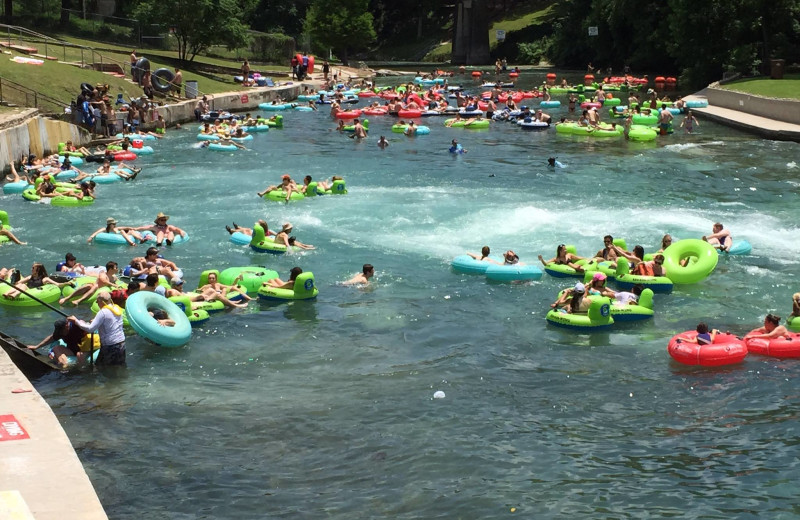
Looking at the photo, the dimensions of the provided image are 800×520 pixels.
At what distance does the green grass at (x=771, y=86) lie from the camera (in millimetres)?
46287

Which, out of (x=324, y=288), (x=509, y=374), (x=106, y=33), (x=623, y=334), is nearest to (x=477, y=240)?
(x=324, y=288)

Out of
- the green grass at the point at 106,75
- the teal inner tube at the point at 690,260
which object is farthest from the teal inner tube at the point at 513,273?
the green grass at the point at 106,75

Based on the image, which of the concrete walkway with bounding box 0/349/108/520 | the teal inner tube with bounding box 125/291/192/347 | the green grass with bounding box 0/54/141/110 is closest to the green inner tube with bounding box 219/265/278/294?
the teal inner tube with bounding box 125/291/192/347

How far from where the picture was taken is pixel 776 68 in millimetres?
51031

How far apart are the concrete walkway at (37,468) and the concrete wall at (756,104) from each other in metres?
37.8

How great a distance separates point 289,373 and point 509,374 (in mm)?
3759

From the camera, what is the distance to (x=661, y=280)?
21484mm

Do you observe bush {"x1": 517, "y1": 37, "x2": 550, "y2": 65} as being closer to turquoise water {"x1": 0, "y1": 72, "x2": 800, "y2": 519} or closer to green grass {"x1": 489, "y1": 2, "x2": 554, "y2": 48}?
green grass {"x1": 489, "y1": 2, "x2": 554, "y2": 48}

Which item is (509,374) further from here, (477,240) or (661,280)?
(477,240)

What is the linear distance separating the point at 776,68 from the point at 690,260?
107 feet

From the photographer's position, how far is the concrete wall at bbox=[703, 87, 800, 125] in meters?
43.8

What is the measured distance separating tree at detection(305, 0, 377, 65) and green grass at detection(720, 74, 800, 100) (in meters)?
33.9

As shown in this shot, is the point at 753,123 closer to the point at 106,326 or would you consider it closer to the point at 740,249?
the point at 740,249

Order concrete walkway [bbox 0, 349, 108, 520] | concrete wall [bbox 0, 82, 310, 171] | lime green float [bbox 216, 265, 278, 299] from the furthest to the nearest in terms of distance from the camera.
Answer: concrete wall [bbox 0, 82, 310, 171]
lime green float [bbox 216, 265, 278, 299]
concrete walkway [bbox 0, 349, 108, 520]
